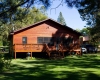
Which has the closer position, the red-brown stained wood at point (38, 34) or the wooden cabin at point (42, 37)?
the red-brown stained wood at point (38, 34)

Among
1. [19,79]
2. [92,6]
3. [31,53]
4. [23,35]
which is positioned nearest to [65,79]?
[19,79]

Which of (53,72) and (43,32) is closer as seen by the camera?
(53,72)

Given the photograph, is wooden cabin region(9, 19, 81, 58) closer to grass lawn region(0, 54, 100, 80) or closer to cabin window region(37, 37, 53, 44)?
cabin window region(37, 37, 53, 44)

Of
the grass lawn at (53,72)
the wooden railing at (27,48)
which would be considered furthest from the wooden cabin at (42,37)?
the grass lawn at (53,72)

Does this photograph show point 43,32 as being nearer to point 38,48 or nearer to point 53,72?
point 38,48

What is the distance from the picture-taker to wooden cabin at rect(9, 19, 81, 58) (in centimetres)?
3013

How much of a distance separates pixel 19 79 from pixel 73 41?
21579 millimetres

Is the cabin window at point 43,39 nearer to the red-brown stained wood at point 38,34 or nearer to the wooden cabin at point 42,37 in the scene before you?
the wooden cabin at point 42,37

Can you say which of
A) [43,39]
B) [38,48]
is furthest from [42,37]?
[38,48]

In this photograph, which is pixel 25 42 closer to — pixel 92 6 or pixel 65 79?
pixel 65 79

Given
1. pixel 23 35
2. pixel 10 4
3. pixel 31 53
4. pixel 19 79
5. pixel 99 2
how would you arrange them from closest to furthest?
1. pixel 99 2
2. pixel 10 4
3. pixel 19 79
4. pixel 31 53
5. pixel 23 35

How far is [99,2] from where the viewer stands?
9.27 metres

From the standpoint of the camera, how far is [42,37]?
3166 cm

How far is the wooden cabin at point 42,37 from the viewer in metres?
30.1
